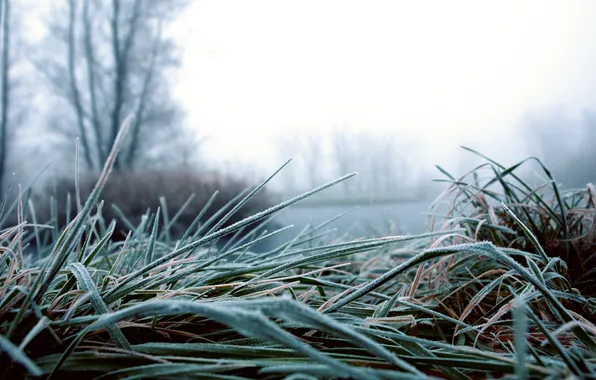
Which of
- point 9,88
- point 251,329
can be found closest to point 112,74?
point 9,88

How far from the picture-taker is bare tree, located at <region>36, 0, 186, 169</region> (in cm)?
271

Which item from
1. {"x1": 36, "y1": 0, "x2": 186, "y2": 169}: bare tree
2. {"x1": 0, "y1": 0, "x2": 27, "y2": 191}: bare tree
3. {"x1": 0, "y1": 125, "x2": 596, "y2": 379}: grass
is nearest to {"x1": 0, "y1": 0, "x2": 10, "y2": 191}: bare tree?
{"x1": 0, "y1": 0, "x2": 27, "y2": 191}: bare tree

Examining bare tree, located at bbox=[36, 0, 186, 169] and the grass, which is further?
bare tree, located at bbox=[36, 0, 186, 169]

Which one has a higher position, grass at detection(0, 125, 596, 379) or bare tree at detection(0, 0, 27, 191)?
bare tree at detection(0, 0, 27, 191)

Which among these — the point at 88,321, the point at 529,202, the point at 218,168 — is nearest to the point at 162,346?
the point at 88,321

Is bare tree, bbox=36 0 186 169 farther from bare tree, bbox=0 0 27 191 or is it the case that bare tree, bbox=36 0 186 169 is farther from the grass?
the grass

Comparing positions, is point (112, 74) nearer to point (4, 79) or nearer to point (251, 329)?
point (4, 79)

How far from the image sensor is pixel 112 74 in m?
2.82

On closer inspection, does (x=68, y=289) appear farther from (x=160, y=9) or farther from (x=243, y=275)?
(x=160, y=9)

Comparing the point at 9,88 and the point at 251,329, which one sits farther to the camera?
the point at 9,88

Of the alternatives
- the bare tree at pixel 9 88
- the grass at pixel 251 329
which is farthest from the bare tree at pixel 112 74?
the grass at pixel 251 329

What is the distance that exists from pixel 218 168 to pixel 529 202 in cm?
173

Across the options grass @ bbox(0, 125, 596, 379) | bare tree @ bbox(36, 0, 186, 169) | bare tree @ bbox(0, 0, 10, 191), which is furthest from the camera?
bare tree @ bbox(36, 0, 186, 169)

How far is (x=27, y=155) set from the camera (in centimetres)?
257
